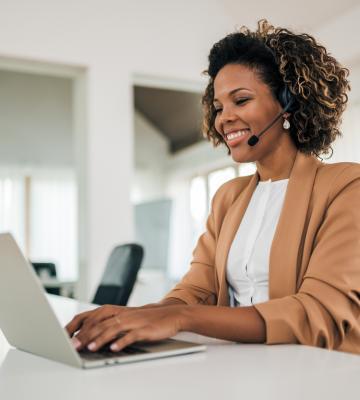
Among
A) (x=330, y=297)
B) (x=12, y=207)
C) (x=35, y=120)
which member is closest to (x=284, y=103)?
(x=330, y=297)

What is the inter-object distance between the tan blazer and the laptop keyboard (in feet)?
0.80

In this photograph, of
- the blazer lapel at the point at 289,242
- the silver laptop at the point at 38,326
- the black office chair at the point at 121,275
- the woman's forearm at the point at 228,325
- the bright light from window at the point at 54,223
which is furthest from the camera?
the bright light from window at the point at 54,223

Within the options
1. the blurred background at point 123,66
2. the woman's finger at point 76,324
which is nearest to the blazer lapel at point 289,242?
the woman's finger at point 76,324

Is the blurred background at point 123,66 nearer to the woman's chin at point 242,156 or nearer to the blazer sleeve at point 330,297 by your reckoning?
the woman's chin at point 242,156

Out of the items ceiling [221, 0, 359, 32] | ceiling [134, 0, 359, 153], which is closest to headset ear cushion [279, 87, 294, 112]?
ceiling [134, 0, 359, 153]

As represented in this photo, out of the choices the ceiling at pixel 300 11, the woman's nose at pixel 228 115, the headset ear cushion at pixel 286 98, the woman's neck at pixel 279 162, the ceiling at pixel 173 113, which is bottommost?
the woman's neck at pixel 279 162

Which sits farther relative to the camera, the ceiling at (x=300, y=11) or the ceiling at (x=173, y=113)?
the ceiling at (x=173, y=113)

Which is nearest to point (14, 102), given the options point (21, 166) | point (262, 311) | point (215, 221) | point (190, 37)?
point (21, 166)

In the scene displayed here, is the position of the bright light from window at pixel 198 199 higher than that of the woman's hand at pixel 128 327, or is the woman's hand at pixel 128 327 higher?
the bright light from window at pixel 198 199

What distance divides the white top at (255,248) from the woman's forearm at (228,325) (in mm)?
336

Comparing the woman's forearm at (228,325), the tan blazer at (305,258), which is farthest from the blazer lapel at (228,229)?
the woman's forearm at (228,325)

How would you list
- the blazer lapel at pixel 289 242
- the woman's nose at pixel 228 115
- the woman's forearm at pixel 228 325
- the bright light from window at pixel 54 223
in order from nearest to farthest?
the woman's forearm at pixel 228 325
the blazer lapel at pixel 289 242
the woman's nose at pixel 228 115
the bright light from window at pixel 54 223

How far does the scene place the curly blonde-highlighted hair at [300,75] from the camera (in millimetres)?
1432

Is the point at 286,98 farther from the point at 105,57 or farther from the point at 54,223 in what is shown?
the point at 54,223
